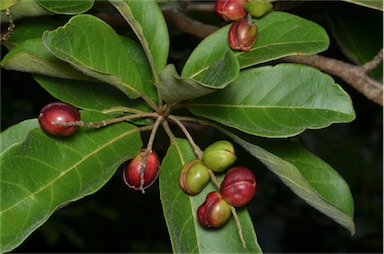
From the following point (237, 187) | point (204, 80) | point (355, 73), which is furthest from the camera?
point (355, 73)

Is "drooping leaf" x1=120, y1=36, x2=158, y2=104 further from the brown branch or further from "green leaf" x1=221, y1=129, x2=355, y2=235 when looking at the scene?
the brown branch

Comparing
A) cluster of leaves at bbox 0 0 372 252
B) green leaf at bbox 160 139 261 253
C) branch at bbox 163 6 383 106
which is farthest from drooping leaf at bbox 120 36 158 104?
branch at bbox 163 6 383 106

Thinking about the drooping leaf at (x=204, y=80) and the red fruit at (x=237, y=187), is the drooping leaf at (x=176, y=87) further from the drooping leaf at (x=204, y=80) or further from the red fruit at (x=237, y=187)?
the red fruit at (x=237, y=187)

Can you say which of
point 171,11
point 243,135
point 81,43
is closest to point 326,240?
point 171,11

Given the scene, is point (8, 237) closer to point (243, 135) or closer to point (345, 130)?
point (243, 135)

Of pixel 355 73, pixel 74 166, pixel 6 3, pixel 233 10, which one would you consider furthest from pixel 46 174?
pixel 355 73

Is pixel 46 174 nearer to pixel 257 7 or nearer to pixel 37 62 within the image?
pixel 37 62
